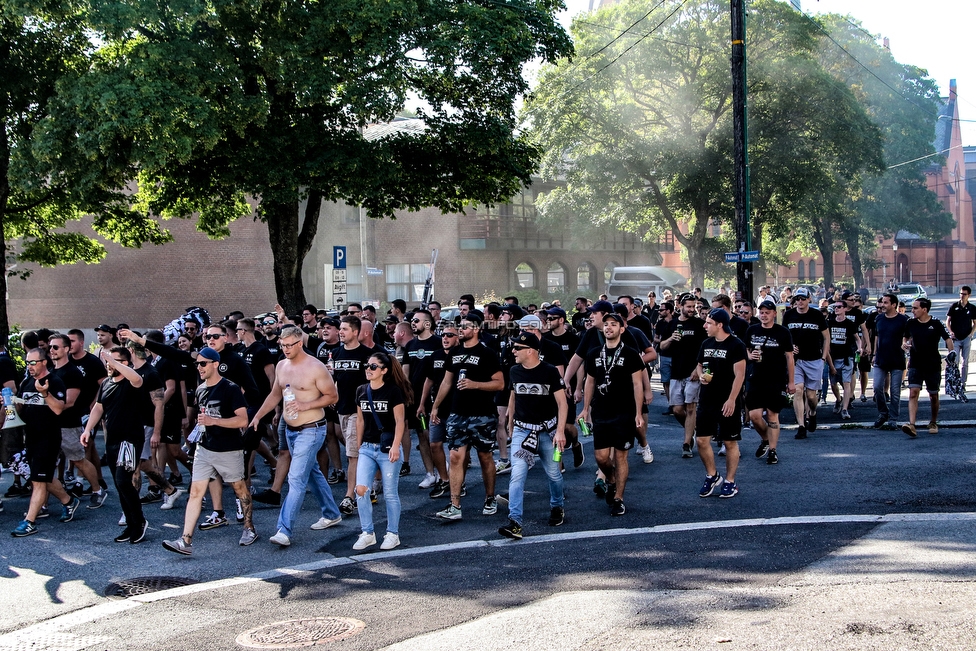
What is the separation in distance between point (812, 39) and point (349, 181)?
23615 mm

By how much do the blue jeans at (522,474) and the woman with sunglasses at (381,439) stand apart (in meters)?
0.96

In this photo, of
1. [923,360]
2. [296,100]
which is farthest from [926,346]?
[296,100]

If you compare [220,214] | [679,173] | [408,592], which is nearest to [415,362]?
[408,592]

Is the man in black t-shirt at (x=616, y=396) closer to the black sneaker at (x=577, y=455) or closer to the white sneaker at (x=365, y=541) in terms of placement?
the white sneaker at (x=365, y=541)

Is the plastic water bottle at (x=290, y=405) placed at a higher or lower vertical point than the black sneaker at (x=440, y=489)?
higher

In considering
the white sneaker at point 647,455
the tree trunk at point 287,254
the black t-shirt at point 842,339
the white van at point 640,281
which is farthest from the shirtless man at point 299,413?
the white van at point 640,281

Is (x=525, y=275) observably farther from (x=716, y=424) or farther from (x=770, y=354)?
(x=716, y=424)

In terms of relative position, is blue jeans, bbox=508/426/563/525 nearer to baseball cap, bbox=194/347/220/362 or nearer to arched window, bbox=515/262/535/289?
baseball cap, bbox=194/347/220/362

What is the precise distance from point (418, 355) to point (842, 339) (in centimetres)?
693

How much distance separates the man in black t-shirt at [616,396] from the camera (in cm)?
823

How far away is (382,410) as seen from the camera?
7664mm

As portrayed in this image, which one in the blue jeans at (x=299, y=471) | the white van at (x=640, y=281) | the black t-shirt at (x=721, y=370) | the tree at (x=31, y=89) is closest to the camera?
the blue jeans at (x=299, y=471)

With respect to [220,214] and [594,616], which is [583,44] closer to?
[220,214]

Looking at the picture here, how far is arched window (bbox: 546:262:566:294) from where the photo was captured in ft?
169
